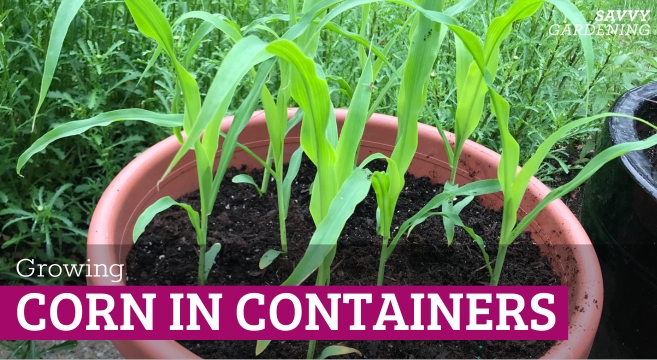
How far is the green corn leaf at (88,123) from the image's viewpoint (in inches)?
27.5

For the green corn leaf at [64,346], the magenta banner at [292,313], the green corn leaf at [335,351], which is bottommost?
the green corn leaf at [64,346]

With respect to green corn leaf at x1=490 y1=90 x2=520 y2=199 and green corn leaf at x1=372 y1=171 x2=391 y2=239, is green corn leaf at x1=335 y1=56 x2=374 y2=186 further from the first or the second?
green corn leaf at x1=490 y1=90 x2=520 y2=199

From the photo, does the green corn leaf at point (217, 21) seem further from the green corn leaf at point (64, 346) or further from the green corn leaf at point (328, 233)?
the green corn leaf at point (64, 346)

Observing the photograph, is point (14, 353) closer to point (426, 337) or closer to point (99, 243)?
point (99, 243)

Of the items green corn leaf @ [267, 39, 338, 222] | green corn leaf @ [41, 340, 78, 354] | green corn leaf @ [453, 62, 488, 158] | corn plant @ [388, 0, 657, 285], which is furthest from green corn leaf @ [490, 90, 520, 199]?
green corn leaf @ [41, 340, 78, 354]

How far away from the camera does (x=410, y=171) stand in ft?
3.92

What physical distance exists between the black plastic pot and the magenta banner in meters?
0.15

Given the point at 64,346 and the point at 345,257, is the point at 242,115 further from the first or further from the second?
the point at 64,346

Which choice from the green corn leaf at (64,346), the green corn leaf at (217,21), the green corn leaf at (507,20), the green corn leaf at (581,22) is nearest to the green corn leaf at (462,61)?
the green corn leaf at (507,20)

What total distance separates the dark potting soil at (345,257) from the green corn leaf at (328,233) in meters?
0.27

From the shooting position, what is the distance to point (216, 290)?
0.87 meters

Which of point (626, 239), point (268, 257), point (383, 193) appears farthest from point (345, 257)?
point (626, 239)

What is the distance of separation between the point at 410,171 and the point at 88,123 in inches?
26.6

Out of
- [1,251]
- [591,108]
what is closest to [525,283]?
[591,108]
